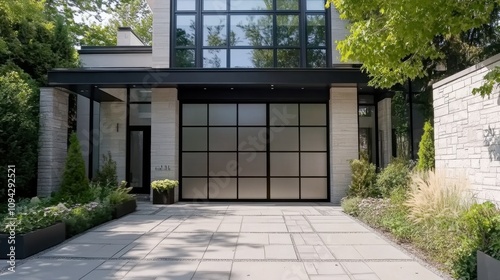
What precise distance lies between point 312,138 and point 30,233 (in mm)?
9806

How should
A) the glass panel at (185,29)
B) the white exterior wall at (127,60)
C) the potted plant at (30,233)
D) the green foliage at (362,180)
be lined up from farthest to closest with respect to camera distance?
the white exterior wall at (127,60) → the glass panel at (185,29) → the green foliage at (362,180) → the potted plant at (30,233)

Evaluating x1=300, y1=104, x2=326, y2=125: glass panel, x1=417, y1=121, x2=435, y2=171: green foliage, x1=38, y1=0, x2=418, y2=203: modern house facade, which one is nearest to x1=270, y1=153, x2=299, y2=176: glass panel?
x1=38, y1=0, x2=418, y2=203: modern house facade

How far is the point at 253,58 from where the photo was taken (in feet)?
43.0

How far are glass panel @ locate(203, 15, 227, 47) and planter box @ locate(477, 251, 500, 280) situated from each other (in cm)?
1053

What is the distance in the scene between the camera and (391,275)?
5.00 meters

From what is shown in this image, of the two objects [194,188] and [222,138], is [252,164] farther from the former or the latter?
[194,188]

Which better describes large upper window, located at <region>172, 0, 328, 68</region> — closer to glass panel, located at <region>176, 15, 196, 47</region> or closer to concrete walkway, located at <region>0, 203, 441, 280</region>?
glass panel, located at <region>176, 15, 196, 47</region>

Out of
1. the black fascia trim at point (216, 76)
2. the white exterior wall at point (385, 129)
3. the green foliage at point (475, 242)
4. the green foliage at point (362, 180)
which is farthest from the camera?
the white exterior wall at point (385, 129)

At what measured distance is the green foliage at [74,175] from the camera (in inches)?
438

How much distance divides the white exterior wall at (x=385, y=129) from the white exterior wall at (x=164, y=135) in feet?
23.7

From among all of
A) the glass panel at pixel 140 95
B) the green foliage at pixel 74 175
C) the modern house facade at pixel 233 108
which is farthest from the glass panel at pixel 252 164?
the green foliage at pixel 74 175

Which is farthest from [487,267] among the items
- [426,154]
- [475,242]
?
[426,154]

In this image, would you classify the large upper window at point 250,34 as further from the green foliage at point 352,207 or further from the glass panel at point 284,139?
the green foliage at point 352,207

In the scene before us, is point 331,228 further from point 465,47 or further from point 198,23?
point 198,23
